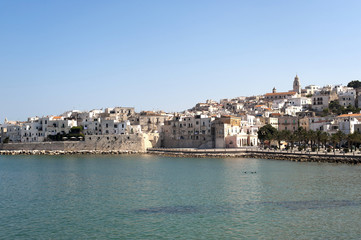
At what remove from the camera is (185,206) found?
25078 mm

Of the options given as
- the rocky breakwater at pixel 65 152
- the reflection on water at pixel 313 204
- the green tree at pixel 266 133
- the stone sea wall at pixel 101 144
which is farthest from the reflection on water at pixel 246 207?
the stone sea wall at pixel 101 144

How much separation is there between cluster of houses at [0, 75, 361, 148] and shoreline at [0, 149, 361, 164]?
416cm

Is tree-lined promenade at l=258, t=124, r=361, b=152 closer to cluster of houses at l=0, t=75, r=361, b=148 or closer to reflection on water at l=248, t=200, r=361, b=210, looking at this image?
cluster of houses at l=0, t=75, r=361, b=148

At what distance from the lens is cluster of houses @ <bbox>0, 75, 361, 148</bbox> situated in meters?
73.7

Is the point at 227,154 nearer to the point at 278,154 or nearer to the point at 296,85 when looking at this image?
the point at 278,154

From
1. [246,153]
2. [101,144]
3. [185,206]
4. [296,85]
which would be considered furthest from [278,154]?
[296,85]

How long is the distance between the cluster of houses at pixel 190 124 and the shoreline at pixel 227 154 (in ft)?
13.7

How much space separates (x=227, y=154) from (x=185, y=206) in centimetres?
3985

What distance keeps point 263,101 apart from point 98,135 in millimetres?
57509

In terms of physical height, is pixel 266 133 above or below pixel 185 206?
above

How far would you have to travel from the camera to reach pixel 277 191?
30.0 metres

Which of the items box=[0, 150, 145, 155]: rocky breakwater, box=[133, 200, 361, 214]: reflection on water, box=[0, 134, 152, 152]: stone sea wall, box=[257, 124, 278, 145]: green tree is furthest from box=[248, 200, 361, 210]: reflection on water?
box=[0, 134, 152, 152]: stone sea wall

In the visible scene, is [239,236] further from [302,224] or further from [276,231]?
[302,224]

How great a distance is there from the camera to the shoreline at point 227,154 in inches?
2045
